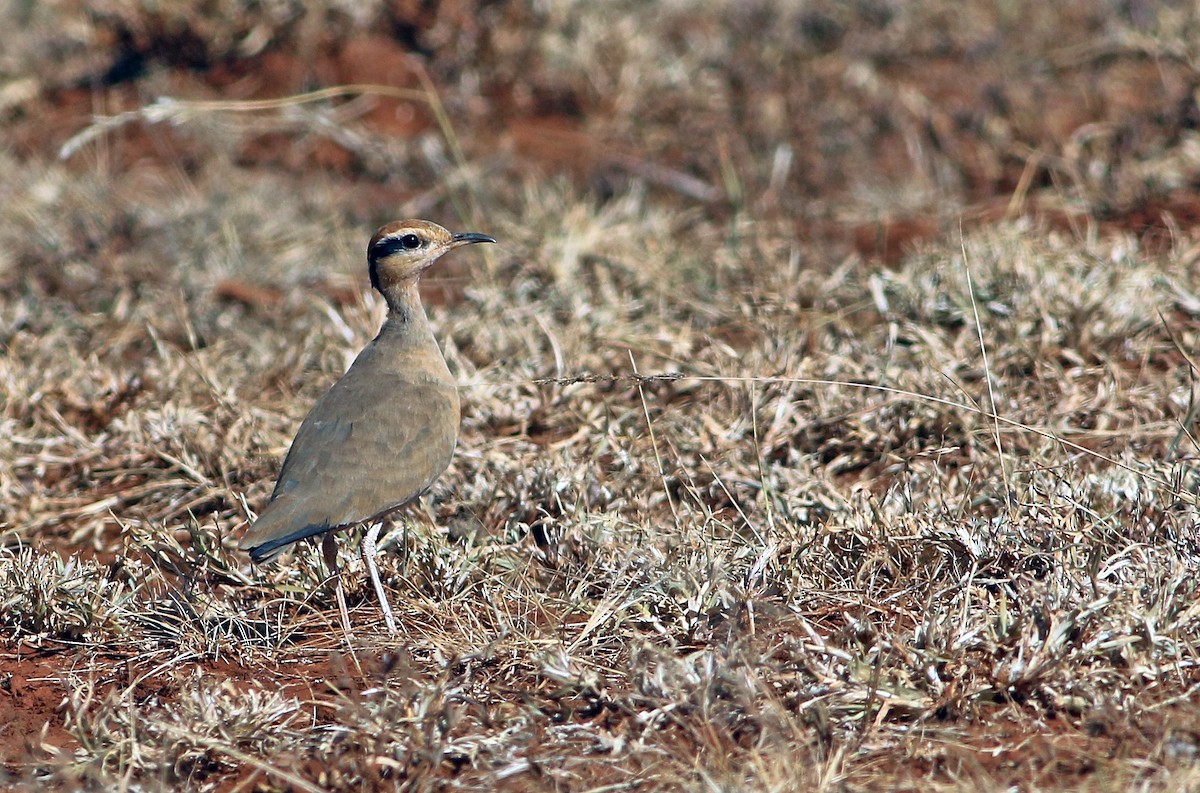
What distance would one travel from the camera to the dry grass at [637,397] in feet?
10.9

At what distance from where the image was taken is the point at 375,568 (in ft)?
13.4

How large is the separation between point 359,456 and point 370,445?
0.20ft

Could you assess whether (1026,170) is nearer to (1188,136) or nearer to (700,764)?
(1188,136)

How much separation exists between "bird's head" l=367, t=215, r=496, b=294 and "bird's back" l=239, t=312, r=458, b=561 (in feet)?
0.65

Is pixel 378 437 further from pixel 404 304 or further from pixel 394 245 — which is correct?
pixel 394 245

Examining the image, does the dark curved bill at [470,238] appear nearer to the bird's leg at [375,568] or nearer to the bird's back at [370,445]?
the bird's back at [370,445]

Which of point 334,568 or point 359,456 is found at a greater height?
point 359,456

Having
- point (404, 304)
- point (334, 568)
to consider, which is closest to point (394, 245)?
point (404, 304)

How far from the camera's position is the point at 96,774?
10.5 ft

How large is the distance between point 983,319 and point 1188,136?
2275mm

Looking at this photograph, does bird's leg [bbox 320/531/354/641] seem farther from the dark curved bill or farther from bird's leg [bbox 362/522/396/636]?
the dark curved bill

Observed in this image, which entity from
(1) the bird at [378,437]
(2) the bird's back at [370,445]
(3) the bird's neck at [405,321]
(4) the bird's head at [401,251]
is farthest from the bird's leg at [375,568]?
(4) the bird's head at [401,251]

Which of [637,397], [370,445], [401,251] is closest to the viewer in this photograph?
[370,445]

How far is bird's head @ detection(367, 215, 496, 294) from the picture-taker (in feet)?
15.9
